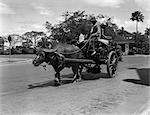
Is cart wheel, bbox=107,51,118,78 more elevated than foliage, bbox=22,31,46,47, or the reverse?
foliage, bbox=22,31,46,47

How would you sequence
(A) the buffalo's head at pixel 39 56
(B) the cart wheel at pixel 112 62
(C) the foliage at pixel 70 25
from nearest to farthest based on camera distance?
(A) the buffalo's head at pixel 39 56
(B) the cart wheel at pixel 112 62
(C) the foliage at pixel 70 25

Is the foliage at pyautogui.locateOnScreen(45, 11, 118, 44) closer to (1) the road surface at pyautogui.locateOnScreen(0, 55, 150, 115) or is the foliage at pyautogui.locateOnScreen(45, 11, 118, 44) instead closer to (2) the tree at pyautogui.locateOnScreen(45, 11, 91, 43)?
(2) the tree at pyautogui.locateOnScreen(45, 11, 91, 43)

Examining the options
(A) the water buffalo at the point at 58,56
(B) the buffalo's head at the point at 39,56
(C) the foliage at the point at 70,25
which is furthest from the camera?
(C) the foliage at the point at 70,25

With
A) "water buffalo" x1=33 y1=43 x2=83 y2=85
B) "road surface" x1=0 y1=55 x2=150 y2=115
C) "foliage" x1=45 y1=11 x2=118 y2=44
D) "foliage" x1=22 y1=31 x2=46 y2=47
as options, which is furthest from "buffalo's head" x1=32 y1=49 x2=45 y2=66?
"foliage" x1=22 y1=31 x2=46 y2=47

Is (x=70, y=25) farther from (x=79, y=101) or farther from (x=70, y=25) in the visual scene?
(x=79, y=101)

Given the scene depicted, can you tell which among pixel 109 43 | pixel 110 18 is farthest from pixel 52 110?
pixel 110 18

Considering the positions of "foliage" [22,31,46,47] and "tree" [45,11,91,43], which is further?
"foliage" [22,31,46,47]

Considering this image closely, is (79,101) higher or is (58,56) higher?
(58,56)

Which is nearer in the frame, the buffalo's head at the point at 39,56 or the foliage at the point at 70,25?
the buffalo's head at the point at 39,56

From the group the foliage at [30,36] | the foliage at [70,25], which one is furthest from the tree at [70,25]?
the foliage at [30,36]

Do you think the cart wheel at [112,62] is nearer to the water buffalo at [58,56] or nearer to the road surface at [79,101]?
the water buffalo at [58,56]

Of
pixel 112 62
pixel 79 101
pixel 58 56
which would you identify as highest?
pixel 58 56

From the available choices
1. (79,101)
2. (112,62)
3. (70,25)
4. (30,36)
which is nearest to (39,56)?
(79,101)

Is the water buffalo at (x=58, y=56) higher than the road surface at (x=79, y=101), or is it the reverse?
the water buffalo at (x=58, y=56)
